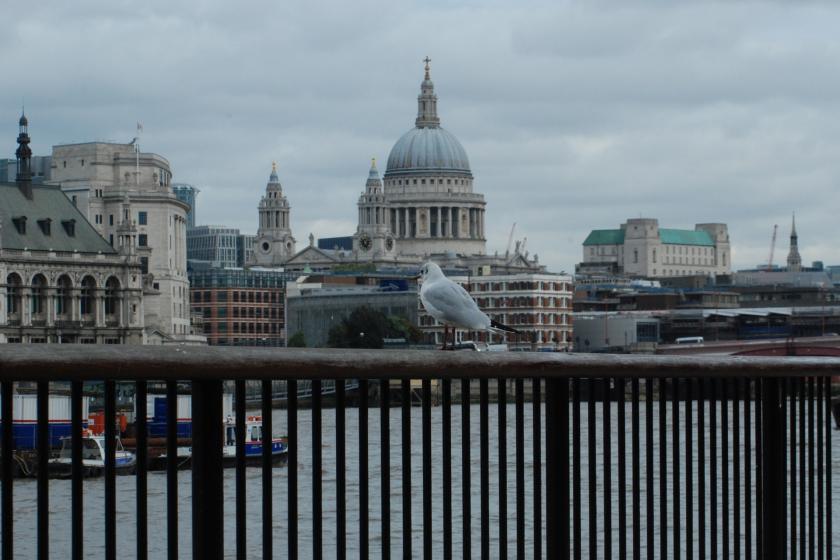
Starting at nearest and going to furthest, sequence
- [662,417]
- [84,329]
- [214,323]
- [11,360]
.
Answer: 1. [11,360]
2. [662,417]
3. [84,329]
4. [214,323]

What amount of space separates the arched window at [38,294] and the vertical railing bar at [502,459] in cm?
8434

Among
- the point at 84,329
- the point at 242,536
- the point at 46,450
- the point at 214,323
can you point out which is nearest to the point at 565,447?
the point at 242,536

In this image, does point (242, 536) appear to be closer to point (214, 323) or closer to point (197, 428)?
point (197, 428)

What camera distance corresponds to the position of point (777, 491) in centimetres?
544

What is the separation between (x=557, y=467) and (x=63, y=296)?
280 feet

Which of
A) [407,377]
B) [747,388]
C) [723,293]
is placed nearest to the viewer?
[407,377]

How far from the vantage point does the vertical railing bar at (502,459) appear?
4.02m

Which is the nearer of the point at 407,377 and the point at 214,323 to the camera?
the point at 407,377

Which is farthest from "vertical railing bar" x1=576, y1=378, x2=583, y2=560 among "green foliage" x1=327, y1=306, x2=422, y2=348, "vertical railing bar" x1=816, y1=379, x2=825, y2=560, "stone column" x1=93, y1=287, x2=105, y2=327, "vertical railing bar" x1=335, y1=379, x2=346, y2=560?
"green foliage" x1=327, y1=306, x2=422, y2=348

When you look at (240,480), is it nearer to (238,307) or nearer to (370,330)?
(370,330)

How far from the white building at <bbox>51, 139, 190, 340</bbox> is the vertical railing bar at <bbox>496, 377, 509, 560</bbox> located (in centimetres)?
9763

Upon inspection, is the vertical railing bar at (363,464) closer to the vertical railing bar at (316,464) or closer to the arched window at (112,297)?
the vertical railing bar at (316,464)

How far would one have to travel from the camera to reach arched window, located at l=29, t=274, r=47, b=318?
8638cm

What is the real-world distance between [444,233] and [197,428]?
16484cm
